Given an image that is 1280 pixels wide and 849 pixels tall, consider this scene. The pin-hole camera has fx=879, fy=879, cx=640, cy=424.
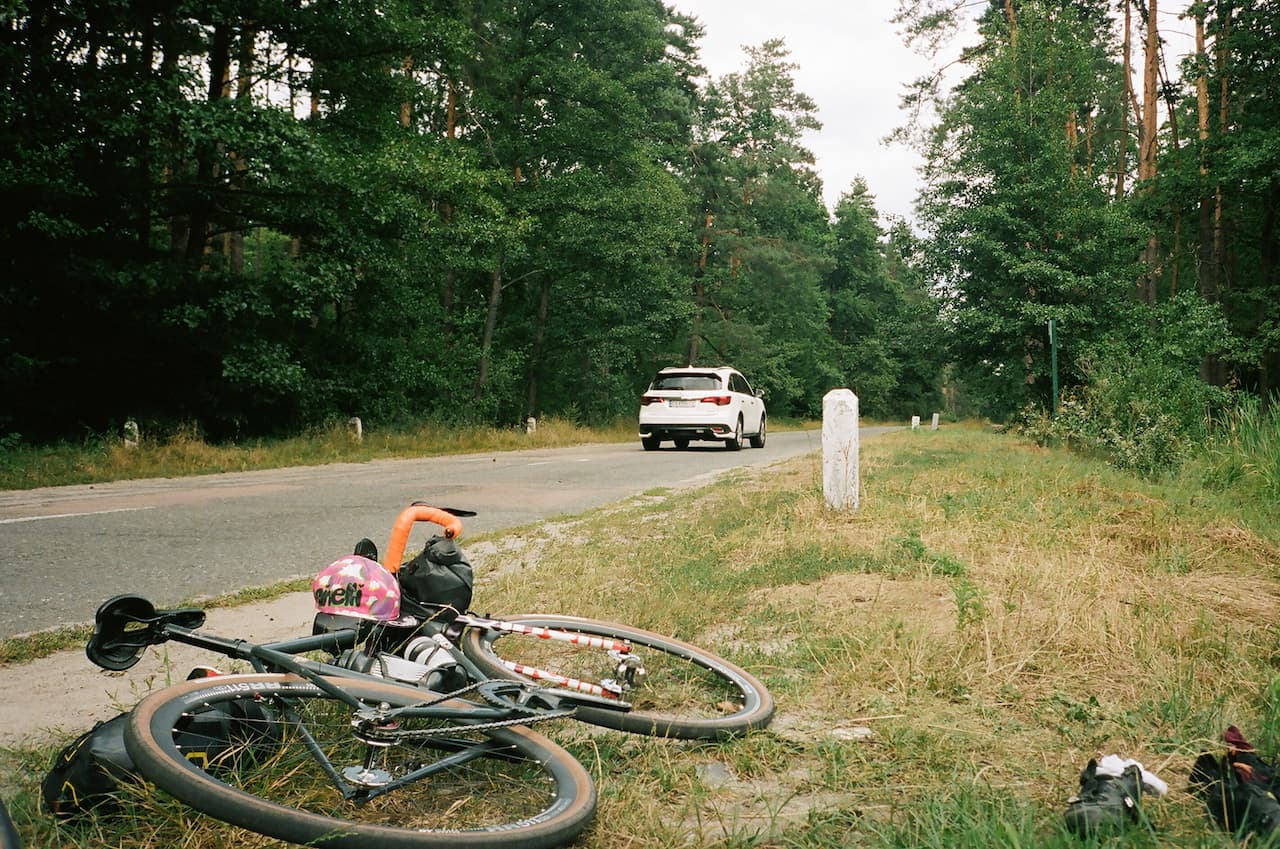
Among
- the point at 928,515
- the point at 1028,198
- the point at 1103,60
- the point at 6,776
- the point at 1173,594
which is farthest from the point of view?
the point at 1103,60

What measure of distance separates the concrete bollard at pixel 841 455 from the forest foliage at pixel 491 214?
19.1 ft

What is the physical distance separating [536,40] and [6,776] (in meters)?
28.0

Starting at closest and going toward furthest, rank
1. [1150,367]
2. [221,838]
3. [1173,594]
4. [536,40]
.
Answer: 1. [221,838]
2. [1173,594]
3. [1150,367]
4. [536,40]

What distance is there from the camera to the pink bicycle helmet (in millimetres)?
2904

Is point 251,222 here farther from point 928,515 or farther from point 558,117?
point 928,515

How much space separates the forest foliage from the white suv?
571 cm

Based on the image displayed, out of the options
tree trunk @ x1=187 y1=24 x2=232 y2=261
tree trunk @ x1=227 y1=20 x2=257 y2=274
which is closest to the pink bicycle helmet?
tree trunk @ x1=227 y1=20 x2=257 y2=274

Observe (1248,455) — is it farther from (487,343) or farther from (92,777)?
(487,343)

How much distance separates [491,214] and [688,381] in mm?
6468

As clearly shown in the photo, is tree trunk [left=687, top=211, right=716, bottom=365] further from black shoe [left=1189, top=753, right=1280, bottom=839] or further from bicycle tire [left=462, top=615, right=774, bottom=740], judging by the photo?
black shoe [left=1189, top=753, right=1280, bottom=839]

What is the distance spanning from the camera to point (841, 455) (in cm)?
749

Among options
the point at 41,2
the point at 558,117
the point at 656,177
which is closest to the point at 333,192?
the point at 41,2

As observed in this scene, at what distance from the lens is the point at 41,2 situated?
48.6ft

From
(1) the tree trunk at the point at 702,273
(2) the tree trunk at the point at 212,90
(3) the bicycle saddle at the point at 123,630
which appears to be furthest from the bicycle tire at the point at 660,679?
(1) the tree trunk at the point at 702,273
